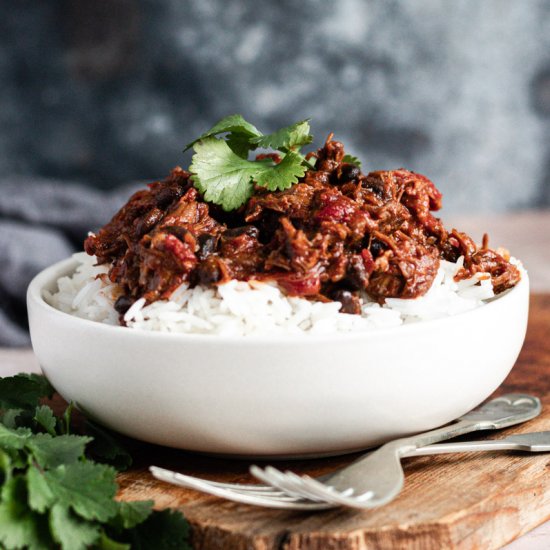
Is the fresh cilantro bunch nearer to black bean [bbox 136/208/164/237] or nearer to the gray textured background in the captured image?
black bean [bbox 136/208/164/237]

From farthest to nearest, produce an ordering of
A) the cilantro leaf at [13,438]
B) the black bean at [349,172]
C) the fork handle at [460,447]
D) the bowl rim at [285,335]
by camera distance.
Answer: the black bean at [349,172] < the fork handle at [460,447] < the cilantro leaf at [13,438] < the bowl rim at [285,335]

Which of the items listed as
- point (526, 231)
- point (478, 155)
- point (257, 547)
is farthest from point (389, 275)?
point (478, 155)

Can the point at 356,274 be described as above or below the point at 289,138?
below

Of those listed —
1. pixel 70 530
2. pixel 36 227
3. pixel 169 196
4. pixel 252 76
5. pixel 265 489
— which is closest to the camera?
pixel 70 530

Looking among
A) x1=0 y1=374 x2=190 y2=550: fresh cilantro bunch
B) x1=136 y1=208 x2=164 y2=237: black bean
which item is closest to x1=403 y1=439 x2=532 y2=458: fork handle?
x1=0 y1=374 x2=190 y2=550: fresh cilantro bunch

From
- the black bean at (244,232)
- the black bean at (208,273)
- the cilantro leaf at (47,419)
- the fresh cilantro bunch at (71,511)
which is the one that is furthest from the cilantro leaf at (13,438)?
the black bean at (244,232)

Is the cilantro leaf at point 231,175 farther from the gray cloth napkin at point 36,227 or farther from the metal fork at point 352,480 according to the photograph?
the gray cloth napkin at point 36,227

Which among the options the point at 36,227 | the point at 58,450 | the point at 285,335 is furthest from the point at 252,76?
the point at 58,450

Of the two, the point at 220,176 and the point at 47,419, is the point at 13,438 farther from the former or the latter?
the point at 220,176
